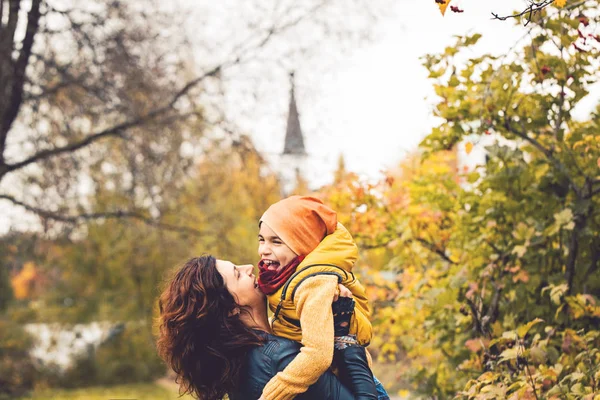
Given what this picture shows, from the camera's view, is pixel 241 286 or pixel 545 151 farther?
pixel 545 151

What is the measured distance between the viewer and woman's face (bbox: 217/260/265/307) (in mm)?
2461

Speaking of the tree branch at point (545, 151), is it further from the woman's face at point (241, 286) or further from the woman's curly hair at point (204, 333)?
the woman's curly hair at point (204, 333)

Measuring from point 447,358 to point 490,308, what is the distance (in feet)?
1.67

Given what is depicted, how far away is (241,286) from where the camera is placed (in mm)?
2471

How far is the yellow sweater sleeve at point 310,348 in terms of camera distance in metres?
2.16

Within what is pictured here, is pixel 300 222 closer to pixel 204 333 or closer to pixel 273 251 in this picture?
pixel 273 251

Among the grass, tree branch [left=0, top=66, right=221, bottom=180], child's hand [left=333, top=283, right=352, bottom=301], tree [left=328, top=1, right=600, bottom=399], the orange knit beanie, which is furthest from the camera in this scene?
the grass

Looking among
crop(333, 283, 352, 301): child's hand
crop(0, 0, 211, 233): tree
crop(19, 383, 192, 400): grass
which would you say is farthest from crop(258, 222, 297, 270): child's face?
crop(19, 383, 192, 400): grass

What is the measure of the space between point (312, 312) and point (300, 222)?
36cm

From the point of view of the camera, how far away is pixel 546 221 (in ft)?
12.4

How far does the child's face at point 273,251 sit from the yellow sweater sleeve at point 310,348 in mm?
222

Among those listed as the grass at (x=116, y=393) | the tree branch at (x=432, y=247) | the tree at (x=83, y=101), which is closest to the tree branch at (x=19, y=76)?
the tree at (x=83, y=101)

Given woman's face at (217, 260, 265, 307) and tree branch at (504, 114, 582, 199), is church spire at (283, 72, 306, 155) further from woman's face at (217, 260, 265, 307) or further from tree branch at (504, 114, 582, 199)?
woman's face at (217, 260, 265, 307)

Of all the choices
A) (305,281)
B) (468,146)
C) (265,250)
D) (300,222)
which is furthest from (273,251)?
(468,146)
